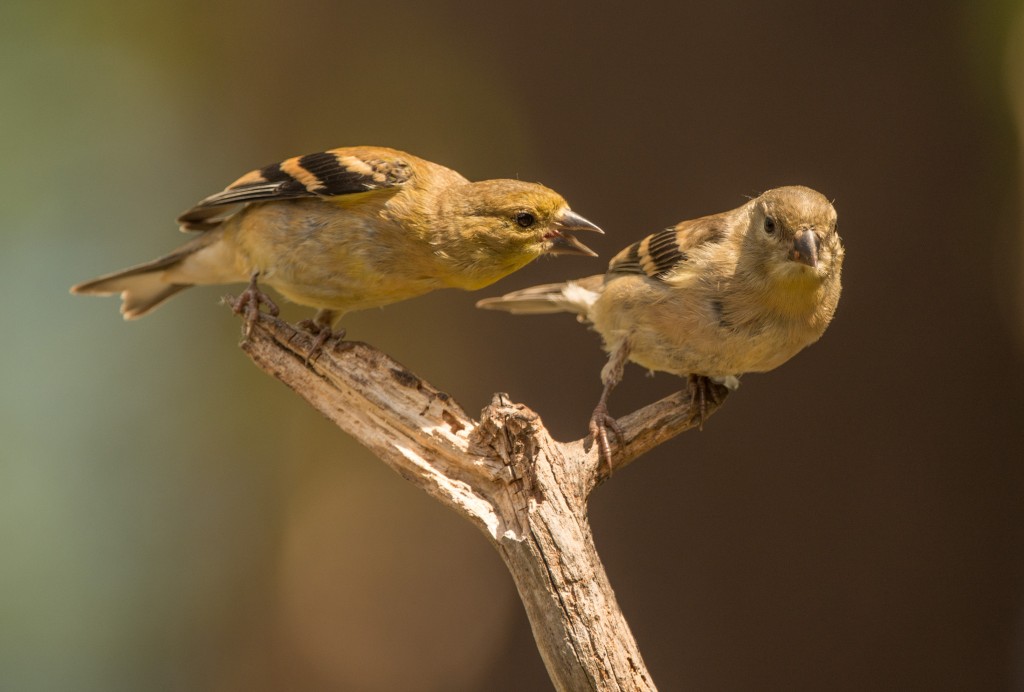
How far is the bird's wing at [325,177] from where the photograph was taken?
3898 millimetres

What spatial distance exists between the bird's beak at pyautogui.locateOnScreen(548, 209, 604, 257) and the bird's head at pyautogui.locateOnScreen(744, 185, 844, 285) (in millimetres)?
661

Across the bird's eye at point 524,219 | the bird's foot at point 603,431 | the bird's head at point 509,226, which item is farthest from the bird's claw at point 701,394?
the bird's eye at point 524,219

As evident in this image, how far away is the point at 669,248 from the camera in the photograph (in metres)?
3.86

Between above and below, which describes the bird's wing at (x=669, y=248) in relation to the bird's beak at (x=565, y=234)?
below

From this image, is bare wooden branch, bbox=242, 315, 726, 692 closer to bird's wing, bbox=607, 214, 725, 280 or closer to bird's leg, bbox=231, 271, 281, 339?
bird's leg, bbox=231, 271, 281, 339

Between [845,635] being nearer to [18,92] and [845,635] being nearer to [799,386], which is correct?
[799,386]

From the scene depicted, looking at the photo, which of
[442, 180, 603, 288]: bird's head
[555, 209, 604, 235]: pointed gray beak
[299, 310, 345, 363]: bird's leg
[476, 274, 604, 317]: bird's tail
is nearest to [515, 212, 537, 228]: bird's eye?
[442, 180, 603, 288]: bird's head

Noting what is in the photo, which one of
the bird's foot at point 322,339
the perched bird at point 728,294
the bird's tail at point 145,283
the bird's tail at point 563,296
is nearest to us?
the perched bird at point 728,294

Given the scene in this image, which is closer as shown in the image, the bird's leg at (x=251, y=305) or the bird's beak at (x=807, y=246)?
the bird's beak at (x=807, y=246)

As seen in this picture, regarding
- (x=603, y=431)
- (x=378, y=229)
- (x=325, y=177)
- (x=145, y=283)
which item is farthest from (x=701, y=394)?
(x=145, y=283)

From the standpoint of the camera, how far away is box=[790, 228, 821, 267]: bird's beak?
3135 mm

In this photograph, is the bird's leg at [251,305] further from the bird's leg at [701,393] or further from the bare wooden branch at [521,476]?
the bird's leg at [701,393]

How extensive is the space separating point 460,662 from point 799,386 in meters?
3.01

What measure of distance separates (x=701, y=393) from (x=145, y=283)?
283cm
